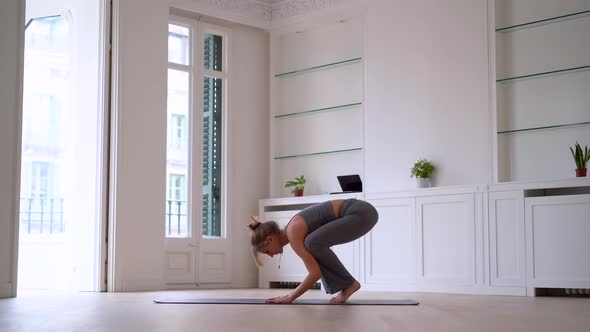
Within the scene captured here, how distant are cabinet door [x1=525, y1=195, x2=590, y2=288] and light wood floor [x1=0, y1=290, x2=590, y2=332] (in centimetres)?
95

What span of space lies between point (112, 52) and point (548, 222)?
154 inches

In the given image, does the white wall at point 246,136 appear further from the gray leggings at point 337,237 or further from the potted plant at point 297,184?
the gray leggings at point 337,237

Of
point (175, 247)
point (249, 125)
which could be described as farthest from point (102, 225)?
point (249, 125)

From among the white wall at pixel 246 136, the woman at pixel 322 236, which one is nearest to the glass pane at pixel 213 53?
the white wall at pixel 246 136

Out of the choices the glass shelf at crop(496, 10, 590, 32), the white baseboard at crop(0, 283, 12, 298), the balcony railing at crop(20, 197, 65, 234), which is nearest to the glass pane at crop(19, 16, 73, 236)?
the balcony railing at crop(20, 197, 65, 234)

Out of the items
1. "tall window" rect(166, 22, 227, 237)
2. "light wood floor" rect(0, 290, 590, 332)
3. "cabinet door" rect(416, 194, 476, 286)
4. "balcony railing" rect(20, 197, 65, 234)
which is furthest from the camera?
"balcony railing" rect(20, 197, 65, 234)

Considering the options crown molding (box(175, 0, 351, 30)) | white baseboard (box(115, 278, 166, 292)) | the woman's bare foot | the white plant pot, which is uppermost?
crown molding (box(175, 0, 351, 30))

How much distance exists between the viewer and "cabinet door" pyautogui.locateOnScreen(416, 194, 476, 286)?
20.8ft

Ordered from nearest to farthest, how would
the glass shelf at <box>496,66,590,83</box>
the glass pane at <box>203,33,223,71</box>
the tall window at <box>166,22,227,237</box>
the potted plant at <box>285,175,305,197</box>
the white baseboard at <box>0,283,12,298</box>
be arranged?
the white baseboard at <box>0,283,12,298</box>, the glass shelf at <box>496,66,590,83</box>, the tall window at <box>166,22,227,237</box>, the potted plant at <box>285,175,305,197</box>, the glass pane at <box>203,33,223,71</box>

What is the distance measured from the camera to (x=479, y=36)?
6.70 meters

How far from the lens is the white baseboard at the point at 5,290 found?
18.7ft

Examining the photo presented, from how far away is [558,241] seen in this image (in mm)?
5859

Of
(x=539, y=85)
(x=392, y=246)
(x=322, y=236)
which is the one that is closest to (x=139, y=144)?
(x=392, y=246)

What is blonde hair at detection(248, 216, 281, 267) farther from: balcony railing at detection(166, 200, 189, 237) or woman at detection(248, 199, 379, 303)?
balcony railing at detection(166, 200, 189, 237)
